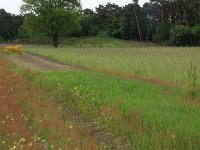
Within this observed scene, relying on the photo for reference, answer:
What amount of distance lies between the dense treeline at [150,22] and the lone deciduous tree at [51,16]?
420 inches

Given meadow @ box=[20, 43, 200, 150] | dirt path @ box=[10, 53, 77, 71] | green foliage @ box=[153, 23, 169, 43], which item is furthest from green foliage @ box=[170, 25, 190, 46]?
meadow @ box=[20, 43, 200, 150]

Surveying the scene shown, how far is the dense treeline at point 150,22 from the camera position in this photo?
86756 millimetres

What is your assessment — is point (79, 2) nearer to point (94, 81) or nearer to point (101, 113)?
point (94, 81)

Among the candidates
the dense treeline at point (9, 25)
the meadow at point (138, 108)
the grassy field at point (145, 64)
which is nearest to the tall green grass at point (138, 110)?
the meadow at point (138, 108)

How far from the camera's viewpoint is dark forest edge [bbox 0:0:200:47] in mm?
77750

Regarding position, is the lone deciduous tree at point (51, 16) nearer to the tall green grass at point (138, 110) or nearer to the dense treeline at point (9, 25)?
the dense treeline at point (9, 25)

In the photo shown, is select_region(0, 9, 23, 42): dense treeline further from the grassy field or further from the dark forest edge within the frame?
the grassy field

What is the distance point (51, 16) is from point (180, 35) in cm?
2813

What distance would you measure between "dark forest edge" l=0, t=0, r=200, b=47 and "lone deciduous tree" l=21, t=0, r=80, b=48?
7.2 inches

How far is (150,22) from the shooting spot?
371ft

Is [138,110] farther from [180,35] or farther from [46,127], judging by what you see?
[180,35]

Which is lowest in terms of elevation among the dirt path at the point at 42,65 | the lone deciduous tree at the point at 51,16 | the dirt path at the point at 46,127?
the dirt path at the point at 42,65

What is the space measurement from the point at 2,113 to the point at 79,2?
7026cm

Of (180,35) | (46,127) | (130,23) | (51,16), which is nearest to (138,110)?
(46,127)
